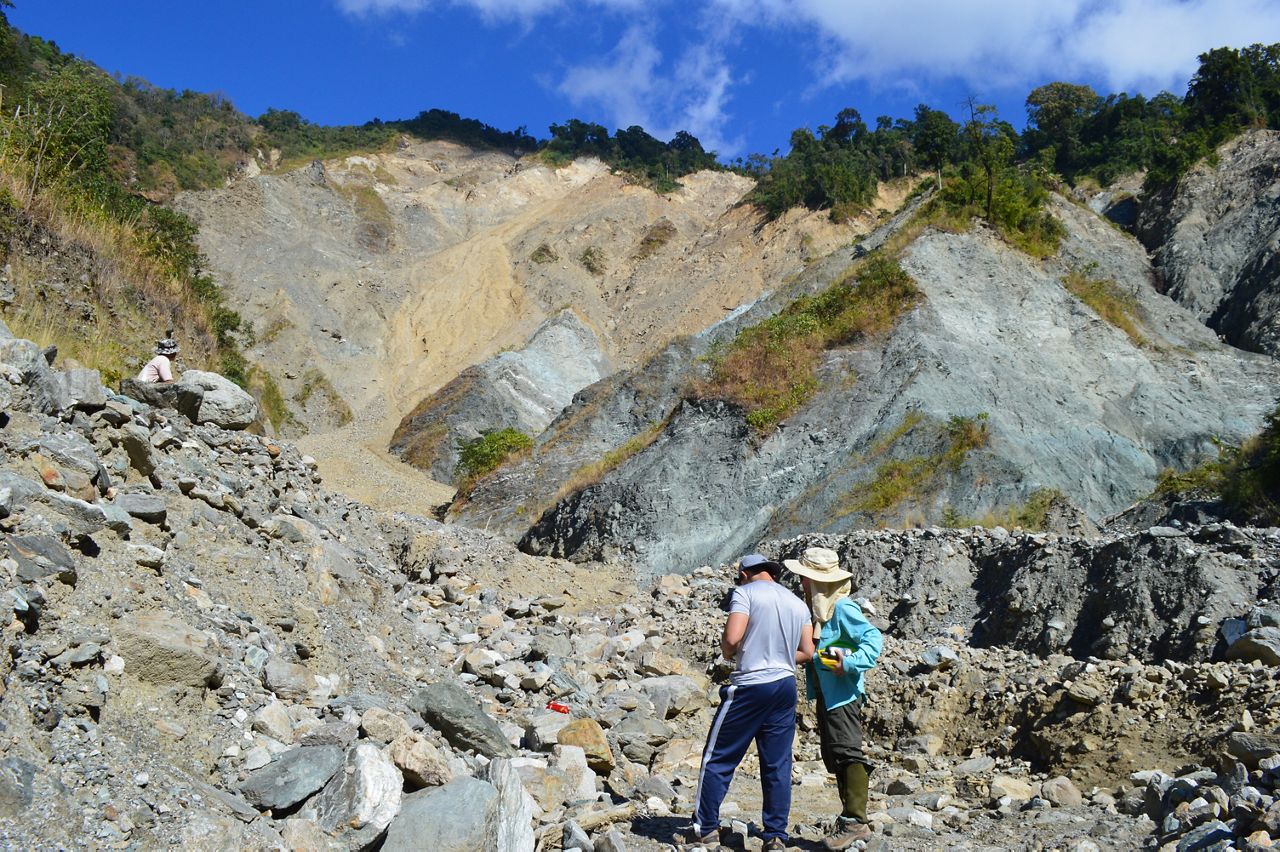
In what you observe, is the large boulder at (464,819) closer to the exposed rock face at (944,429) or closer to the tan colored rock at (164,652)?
the tan colored rock at (164,652)

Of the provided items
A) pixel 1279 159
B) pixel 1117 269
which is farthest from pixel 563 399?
pixel 1279 159

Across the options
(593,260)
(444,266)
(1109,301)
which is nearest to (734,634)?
(1109,301)

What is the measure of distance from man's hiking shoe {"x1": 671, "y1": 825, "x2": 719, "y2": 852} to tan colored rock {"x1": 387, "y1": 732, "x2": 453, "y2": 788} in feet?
3.88

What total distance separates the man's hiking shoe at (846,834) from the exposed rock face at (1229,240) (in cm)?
2424

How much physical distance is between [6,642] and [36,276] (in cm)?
722

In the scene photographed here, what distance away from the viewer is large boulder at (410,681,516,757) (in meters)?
6.02

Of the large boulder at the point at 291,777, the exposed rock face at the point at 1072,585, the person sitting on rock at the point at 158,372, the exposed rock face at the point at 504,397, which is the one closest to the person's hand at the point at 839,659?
the large boulder at the point at 291,777

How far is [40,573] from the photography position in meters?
4.84

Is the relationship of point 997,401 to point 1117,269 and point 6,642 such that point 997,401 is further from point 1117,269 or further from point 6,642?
point 6,642

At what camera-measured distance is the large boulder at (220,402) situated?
29.2 ft

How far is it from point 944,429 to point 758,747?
43.0 feet

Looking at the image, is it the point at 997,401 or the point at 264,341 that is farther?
the point at 264,341

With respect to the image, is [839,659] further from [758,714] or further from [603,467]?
[603,467]

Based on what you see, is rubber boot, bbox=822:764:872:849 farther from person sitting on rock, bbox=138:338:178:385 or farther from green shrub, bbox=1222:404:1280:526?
green shrub, bbox=1222:404:1280:526
